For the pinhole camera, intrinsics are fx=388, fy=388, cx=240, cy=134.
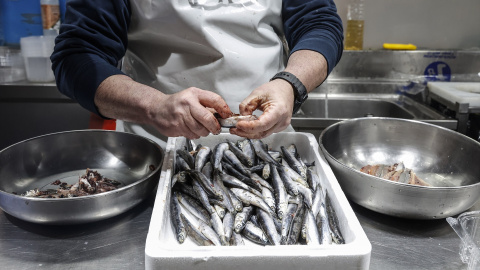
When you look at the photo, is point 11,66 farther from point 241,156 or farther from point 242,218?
point 242,218

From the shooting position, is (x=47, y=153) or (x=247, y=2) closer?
(x=47, y=153)

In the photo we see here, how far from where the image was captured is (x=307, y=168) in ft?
4.73

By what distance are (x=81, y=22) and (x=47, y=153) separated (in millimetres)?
551

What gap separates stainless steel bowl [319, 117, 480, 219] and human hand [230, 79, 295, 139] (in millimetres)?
228

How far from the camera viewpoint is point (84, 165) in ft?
5.32

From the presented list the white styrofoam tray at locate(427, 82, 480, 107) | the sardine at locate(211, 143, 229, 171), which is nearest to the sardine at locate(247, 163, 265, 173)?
the sardine at locate(211, 143, 229, 171)

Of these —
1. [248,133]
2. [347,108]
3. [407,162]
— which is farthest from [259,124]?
[347,108]

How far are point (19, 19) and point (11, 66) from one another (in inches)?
17.9

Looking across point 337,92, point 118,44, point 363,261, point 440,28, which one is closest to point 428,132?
point 363,261

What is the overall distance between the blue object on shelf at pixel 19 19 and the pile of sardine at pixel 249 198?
2848 mm

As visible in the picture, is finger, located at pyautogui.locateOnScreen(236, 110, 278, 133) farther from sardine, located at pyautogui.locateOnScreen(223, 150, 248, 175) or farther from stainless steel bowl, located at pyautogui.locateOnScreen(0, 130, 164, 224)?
stainless steel bowl, located at pyautogui.locateOnScreen(0, 130, 164, 224)

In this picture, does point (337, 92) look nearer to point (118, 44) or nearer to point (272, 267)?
point (118, 44)

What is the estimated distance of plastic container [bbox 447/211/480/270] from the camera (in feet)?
3.47

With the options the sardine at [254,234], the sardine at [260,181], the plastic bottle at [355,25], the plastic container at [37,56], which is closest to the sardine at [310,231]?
the sardine at [254,234]
